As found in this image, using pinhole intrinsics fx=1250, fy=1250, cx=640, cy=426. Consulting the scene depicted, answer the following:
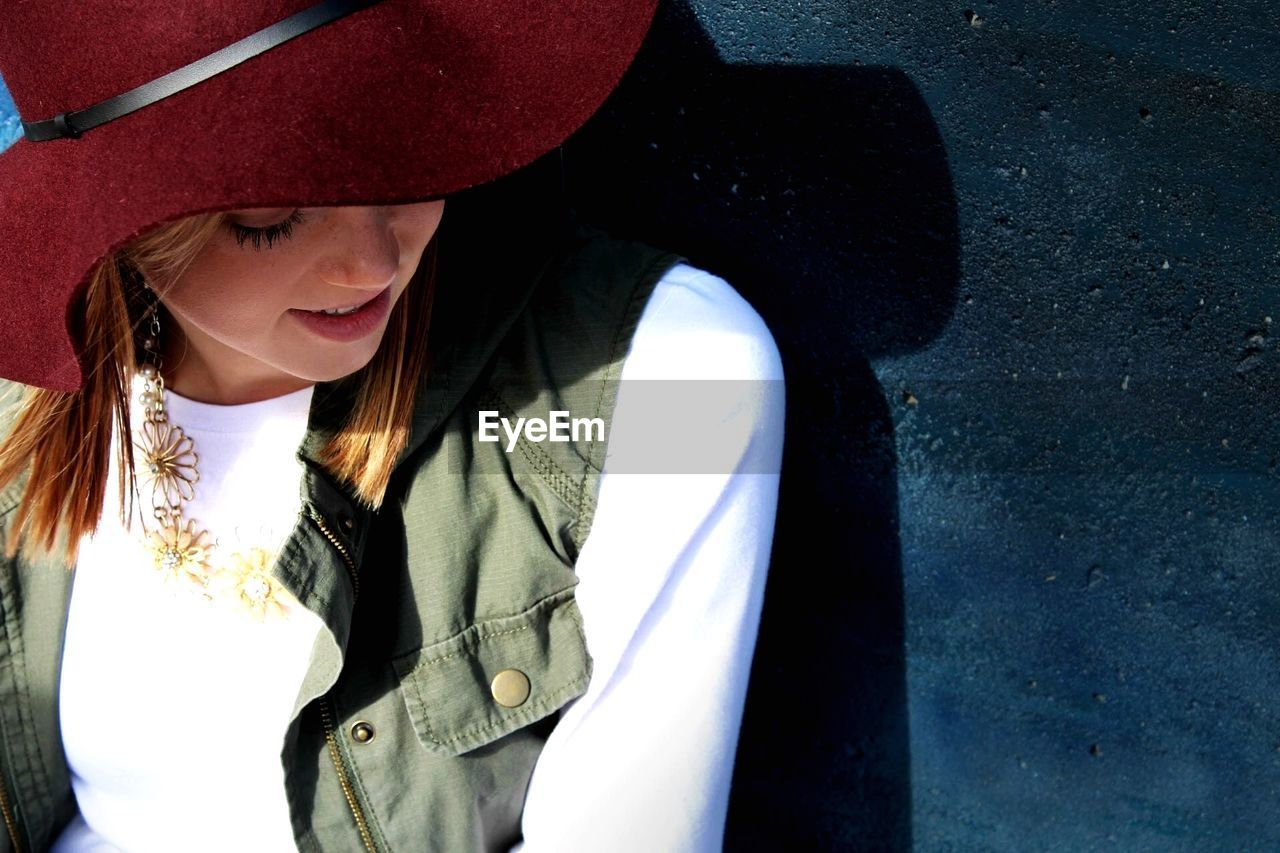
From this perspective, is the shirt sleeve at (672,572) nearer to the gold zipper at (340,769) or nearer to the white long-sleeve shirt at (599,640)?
the white long-sleeve shirt at (599,640)

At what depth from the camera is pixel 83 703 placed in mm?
1506

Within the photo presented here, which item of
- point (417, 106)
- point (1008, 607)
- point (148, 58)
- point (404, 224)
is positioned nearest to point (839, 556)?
point (1008, 607)

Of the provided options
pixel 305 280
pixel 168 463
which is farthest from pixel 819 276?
pixel 168 463

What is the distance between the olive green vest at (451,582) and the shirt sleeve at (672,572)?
1.5 inches

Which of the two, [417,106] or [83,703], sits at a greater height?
[417,106]

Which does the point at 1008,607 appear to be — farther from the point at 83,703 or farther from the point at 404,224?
the point at 83,703

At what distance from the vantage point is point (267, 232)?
110 centimetres

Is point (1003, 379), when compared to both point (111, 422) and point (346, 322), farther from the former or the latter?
point (111, 422)

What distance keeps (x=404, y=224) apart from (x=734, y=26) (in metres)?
0.57

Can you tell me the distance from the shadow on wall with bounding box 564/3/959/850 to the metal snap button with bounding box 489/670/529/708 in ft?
1.63

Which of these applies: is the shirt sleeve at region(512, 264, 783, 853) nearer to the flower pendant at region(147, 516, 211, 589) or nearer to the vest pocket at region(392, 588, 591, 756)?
the vest pocket at region(392, 588, 591, 756)

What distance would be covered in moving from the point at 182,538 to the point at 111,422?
16 centimetres

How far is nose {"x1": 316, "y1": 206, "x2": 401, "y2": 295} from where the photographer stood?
1128mm

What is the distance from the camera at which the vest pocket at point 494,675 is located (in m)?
1.45
